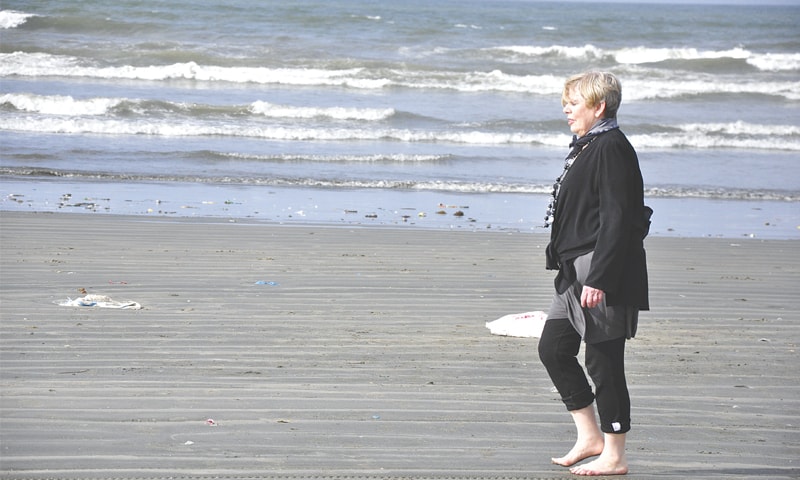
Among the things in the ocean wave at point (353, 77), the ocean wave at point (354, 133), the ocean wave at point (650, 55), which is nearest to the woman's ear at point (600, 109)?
the ocean wave at point (354, 133)

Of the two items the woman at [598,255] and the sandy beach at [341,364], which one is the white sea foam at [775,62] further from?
the woman at [598,255]

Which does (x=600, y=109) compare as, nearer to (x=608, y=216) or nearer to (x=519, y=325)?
(x=608, y=216)

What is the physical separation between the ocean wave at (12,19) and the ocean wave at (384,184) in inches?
831

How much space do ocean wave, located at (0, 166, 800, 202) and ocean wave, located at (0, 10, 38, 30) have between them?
21.1m

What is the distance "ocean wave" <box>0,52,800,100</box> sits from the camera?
85.6 ft

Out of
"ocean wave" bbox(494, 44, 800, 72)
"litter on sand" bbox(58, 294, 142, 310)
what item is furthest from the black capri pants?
"ocean wave" bbox(494, 44, 800, 72)

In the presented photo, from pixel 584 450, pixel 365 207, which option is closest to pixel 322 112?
pixel 365 207

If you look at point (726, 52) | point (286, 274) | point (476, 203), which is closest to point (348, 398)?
point (286, 274)

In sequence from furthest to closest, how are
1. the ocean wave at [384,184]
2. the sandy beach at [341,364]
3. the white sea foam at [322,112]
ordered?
the white sea foam at [322,112]
the ocean wave at [384,184]
the sandy beach at [341,364]

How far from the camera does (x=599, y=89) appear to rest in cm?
356

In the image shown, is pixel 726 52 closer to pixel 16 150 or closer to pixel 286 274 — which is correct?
pixel 16 150

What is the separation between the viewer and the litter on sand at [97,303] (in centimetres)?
645

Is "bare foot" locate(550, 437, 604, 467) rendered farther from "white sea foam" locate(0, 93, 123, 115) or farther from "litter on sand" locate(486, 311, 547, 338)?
"white sea foam" locate(0, 93, 123, 115)

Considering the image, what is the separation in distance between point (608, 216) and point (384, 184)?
10.2m
